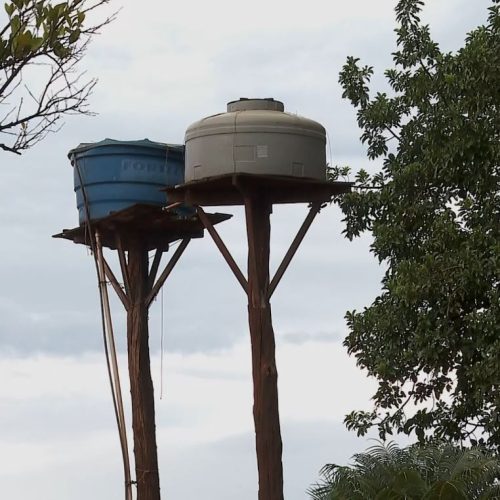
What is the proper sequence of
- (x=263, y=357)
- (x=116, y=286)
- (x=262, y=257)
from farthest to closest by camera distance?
1. (x=116, y=286)
2. (x=262, y=257)
3. (x=263, y=357)

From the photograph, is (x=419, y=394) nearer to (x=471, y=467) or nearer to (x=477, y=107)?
(x=471, y=467)

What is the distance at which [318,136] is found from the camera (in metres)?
20.9

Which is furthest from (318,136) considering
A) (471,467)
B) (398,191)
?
(471,467)

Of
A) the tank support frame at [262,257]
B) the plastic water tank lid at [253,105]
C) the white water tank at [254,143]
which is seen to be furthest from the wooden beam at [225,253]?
the plastic water tank lid at [253,105]

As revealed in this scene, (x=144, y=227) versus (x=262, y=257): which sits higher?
(x=144, y=227)

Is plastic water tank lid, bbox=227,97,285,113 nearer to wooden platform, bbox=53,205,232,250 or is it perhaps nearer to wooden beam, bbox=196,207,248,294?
wooden beam, bbox=196,207,248,294

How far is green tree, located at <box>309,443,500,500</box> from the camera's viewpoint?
57.0 feet

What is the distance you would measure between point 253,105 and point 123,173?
145 inches

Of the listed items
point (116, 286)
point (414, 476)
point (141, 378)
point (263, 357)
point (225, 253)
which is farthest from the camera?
point (116, 286)

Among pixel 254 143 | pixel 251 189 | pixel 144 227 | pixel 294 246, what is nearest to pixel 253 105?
pixel 254 143

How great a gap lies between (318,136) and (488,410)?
18.5 ft

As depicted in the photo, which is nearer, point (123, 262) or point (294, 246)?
point (294, 246)

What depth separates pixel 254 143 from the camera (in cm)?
2003

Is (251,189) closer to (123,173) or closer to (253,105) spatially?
(253,105)
